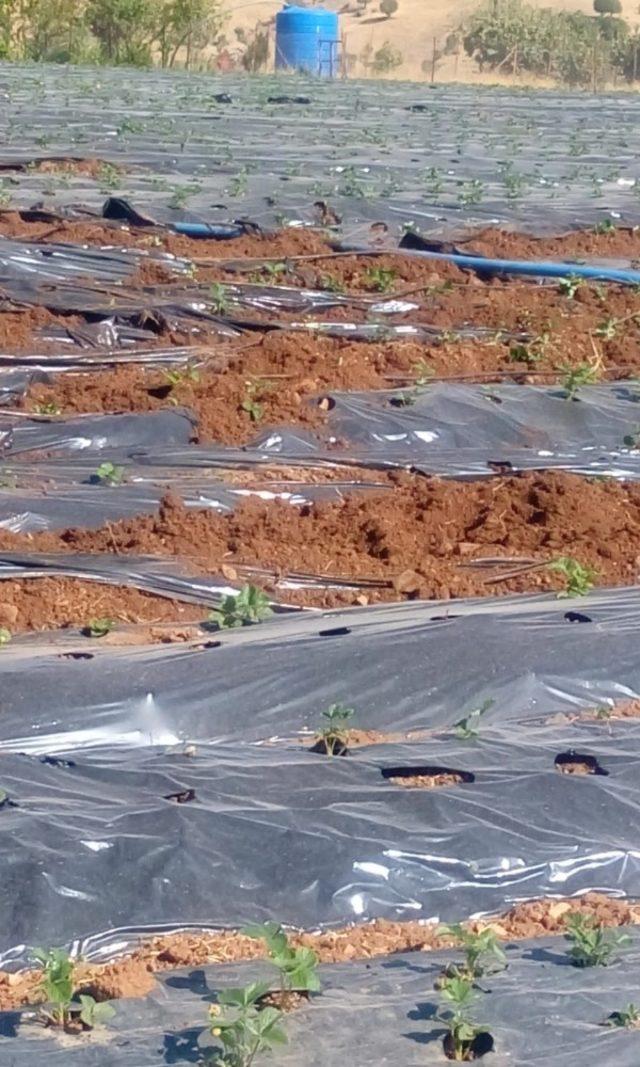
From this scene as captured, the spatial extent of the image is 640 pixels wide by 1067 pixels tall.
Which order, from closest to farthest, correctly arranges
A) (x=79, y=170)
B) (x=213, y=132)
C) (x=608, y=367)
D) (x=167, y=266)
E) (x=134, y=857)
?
(x=134, y=857), (x=608, y=367), (x=167, y=266), (x=79, y=170), (x=213, y=132)

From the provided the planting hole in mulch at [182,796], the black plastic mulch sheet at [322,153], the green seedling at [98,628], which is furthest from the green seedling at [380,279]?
the planting hole in mulch at [182,796]

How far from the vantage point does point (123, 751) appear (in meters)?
3.90

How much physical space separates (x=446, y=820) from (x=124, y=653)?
1.40 metres

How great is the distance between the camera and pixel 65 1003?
259 centimetres

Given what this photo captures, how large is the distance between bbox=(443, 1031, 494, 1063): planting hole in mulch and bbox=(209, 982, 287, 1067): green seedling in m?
0.32

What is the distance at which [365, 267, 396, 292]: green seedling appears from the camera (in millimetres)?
9023

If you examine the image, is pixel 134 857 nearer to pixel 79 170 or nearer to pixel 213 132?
pixel 79 170

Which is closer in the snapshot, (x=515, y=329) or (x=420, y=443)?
(x=420, y=443)

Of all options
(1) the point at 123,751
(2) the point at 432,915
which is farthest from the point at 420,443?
(2) the point at 432,915

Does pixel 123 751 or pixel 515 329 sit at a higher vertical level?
pixel 515 329

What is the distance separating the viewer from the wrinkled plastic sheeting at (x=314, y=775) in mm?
3133

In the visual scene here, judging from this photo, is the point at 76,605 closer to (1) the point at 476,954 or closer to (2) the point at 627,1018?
(1) the point at 476,954

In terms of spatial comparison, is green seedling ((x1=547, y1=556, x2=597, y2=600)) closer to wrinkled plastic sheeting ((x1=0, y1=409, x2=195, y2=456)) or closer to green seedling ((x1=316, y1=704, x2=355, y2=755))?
green seedling ((x1=316, y1=704, x2=355, y2=755))

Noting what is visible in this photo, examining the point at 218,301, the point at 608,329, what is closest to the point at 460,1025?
the point at 608,329
